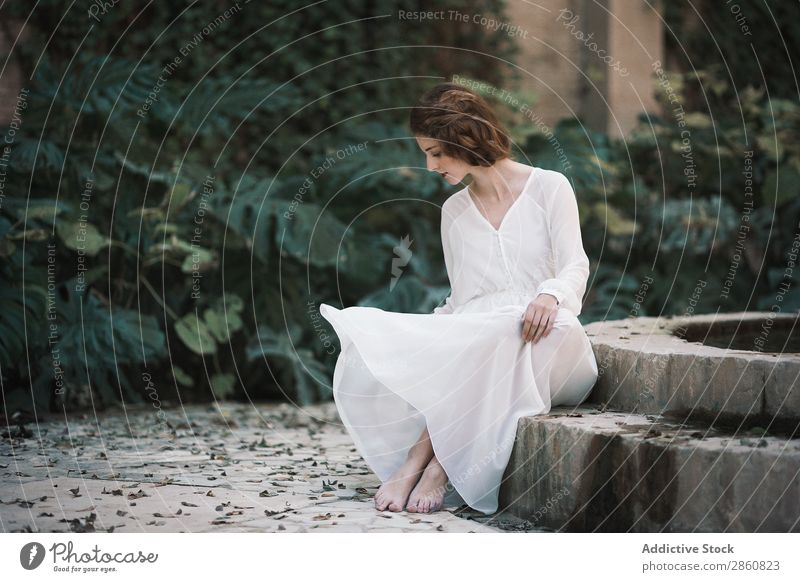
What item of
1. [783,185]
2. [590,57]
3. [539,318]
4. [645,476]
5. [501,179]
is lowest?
[645,476]

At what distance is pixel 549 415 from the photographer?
2.84 metres

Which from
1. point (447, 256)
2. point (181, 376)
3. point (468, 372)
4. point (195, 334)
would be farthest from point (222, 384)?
point (468, 372)

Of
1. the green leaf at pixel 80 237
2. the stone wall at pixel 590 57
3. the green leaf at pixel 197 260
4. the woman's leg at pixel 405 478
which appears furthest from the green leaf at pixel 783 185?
the green leaf at pixel 80 237

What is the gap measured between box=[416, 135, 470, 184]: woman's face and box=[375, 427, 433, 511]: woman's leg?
0.90m

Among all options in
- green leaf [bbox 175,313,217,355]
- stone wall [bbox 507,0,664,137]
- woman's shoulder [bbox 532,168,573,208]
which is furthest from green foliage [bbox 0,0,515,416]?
woman's shoulder [bbox 532,168,573,208]

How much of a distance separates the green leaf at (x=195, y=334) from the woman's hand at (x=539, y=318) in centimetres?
261

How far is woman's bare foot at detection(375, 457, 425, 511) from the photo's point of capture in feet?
9.21

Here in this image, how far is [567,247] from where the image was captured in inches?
120

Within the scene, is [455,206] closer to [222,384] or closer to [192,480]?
[192,480]

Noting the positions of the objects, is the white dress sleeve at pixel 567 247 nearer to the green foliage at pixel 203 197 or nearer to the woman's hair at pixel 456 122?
the woman's hair at pixel 456 122

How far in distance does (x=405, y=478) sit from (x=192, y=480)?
822 millimetres
